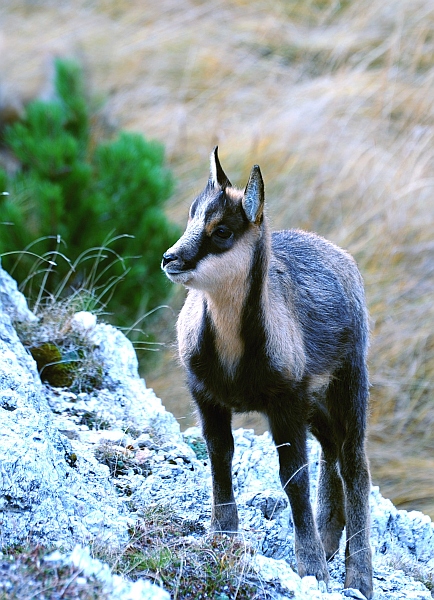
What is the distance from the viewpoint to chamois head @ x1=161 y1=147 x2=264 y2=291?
4.47 meters

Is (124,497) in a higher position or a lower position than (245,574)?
lower

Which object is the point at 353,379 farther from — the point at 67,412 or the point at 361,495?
the point at 67,412

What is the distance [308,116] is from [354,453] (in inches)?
308

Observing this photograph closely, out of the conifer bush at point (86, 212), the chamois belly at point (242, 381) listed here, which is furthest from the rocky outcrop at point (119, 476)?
the conifer bush at point (86, 212)

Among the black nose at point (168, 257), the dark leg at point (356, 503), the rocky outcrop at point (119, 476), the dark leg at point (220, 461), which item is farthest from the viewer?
the dark leg at point (356, 503)

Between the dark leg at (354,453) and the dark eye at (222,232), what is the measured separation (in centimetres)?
115

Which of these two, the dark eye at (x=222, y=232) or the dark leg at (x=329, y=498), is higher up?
the dark eye at (x=222, y=232)

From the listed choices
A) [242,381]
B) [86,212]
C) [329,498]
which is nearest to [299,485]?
[242,381]

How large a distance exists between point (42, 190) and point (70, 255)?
2.16 feet

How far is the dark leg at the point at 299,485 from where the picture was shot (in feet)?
15.5

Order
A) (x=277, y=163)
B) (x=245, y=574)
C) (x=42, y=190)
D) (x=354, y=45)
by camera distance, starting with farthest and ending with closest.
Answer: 1. (x=354, y=45)
2. (x=277, y=163)
3. (x=42, y=190)
4. (x=245, y=574)

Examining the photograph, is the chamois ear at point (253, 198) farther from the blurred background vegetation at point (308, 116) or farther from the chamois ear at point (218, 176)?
the blurred background vegetation at point (308, 116)

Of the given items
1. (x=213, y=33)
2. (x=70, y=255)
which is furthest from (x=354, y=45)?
(x=70, y=255)

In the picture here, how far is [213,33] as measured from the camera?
15.0m
